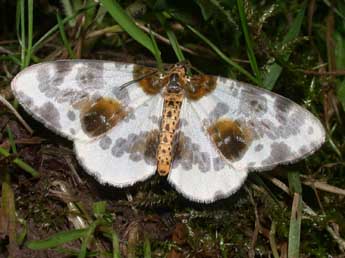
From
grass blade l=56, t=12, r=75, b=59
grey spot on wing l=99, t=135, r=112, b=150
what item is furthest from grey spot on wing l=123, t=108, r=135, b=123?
grass blade l=56, t=12, r=75, b=59

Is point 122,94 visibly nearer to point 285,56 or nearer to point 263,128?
point 263,128

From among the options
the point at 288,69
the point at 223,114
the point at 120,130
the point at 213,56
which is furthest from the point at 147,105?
the point at 288,69

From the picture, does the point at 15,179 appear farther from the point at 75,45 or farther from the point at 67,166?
the point at 75,45

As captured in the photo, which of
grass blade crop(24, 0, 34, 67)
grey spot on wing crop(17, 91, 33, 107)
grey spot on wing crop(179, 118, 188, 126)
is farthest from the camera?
grass blade crop(24, 0, 34, 67)

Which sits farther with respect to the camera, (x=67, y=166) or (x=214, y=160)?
(x=67, y=166)

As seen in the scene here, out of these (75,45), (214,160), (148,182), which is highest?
(75,45)

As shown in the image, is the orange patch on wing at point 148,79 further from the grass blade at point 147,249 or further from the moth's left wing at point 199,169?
→ the grass blade at point 147,249

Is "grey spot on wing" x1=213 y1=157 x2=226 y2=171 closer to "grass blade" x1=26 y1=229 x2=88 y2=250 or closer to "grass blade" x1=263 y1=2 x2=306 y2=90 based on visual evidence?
"grass blade" x1=263 y1=2 x2=306 y2=90
